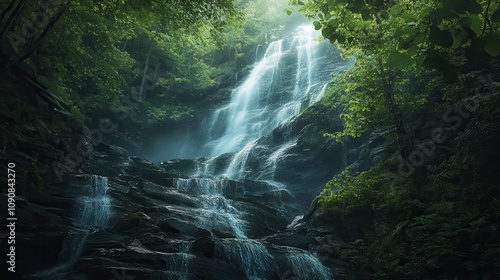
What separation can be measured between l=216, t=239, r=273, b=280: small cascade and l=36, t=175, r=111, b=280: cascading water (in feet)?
12.1

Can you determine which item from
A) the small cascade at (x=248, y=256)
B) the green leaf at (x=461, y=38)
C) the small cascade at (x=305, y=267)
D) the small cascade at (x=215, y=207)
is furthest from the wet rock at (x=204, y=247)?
the green leaf at (x=461, y=38)

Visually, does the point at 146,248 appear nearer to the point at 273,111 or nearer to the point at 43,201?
the point at 43,201

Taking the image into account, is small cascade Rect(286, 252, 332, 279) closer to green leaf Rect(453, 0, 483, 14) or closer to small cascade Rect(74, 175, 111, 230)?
small cascade Rect(74, 175, 111, 230)

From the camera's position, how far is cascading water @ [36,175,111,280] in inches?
318

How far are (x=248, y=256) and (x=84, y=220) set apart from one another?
5.66 meters

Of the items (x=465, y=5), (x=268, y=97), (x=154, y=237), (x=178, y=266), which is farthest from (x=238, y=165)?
(x=465, y=5)

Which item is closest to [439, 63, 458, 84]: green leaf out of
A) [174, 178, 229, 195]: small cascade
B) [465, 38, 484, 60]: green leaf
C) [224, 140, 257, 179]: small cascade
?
[465, 38, 484, 60]: green leaf

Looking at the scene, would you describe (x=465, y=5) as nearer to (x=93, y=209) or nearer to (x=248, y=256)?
(x=248, y=256)

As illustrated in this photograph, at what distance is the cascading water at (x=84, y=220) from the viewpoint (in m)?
8.08

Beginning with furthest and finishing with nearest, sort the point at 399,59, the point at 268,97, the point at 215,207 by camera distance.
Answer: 1. the point at 268,97
2. the point at 215,207
3. the point at 399,59

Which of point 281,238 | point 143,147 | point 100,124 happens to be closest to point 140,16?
point 281,238

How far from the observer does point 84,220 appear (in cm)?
1096

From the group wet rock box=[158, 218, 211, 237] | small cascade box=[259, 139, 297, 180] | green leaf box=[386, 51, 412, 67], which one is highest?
small cascade box=[259, 139, 297, 180]

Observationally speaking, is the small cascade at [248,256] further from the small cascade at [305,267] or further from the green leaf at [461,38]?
the green leaf at [461,38]
